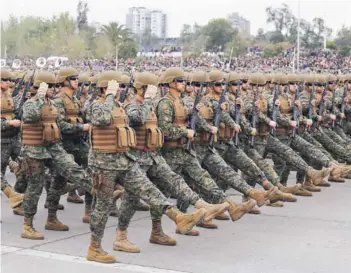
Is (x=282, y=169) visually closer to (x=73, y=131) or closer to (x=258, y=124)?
(x=258, y=124)

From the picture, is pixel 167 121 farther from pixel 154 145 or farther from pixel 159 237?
pixel 159 237

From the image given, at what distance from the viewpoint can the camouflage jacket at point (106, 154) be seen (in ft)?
22.9

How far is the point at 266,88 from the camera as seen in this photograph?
1182 cm

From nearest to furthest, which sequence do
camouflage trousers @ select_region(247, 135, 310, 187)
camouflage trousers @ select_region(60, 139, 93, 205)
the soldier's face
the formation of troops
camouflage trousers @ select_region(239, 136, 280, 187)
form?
1. the formation of troops
2. camouflage trousers @ select_region(60, 139, 93, 205)
3. the soldier's face
4. camouflage trousers @ select_region(239, 136, 280, 187)
5. camouflage trousers @ select_region(247, 135, 310, 187)

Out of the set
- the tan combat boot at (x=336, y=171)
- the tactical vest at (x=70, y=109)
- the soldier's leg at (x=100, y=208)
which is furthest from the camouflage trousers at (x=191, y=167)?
the tan combat boot at (x=336, y=171)

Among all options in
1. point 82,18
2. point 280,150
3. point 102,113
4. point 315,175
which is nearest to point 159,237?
point 102,113

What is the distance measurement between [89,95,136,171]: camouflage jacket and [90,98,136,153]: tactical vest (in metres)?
0.05

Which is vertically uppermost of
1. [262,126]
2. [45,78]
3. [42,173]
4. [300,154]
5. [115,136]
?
[45,78]

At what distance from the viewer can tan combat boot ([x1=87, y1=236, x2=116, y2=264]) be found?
7.05 m

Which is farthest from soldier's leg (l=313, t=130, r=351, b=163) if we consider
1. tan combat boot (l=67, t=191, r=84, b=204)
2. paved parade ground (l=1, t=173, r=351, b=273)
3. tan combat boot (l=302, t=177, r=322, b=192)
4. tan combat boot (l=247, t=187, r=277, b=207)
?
tan combat boot (l=67, t=191, r=84, b=204)

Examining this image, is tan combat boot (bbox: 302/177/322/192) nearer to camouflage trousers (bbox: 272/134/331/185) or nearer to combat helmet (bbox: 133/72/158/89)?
camouflage trousers (bbox: 272/134/331/185)

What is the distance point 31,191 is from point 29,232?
1.51 feet

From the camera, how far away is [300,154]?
1163 centimetres

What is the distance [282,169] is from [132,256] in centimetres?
464
